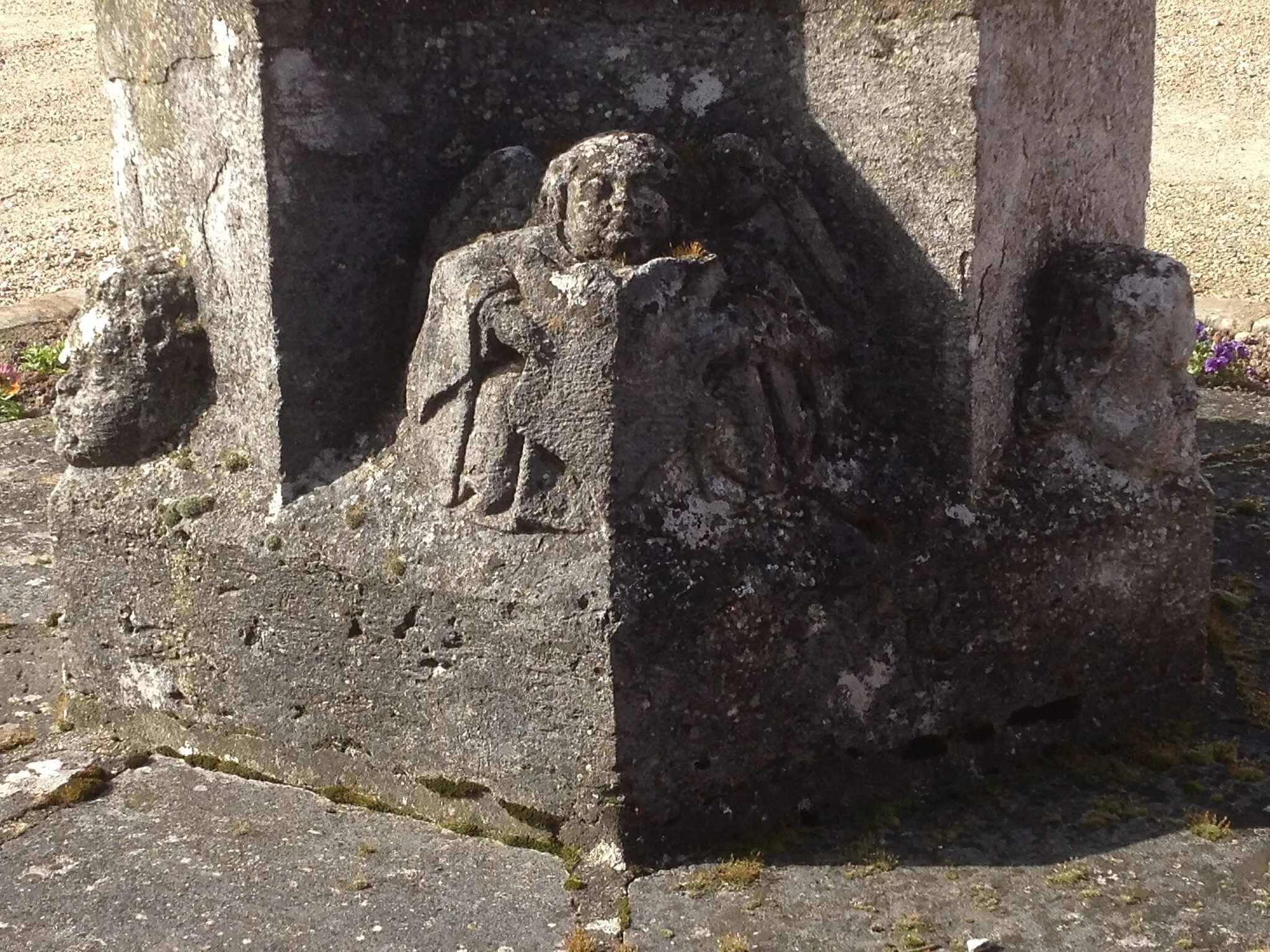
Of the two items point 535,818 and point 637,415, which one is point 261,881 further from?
point 637,415

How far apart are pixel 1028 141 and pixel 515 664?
1793 mm

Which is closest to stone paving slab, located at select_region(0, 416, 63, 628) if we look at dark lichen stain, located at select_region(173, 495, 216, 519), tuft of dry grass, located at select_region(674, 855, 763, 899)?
dark lichen stain, located at select_region(173, 495, 216, 519)

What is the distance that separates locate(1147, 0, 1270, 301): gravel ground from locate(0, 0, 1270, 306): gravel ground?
0.02 metres

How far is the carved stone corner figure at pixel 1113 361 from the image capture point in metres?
4.13

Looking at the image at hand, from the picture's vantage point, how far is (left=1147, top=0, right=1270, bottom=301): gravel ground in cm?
988

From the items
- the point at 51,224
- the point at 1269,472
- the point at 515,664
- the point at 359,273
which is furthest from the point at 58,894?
the point at 51,224

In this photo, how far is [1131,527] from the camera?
4188 millimetres

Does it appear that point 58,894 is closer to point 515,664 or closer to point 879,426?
point 515,664

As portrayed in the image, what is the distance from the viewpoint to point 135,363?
13.6 feet

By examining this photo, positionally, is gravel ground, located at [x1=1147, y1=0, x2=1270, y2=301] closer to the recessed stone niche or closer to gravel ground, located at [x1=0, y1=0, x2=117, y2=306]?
the recessed stone niche

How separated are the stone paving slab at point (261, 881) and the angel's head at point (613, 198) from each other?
1398 mm

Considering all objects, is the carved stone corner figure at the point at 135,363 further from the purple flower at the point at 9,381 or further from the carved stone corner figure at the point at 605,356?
the purple flower at the point at 9,381

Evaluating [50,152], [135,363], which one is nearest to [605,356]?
[135,363]

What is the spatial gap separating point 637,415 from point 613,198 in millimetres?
501
